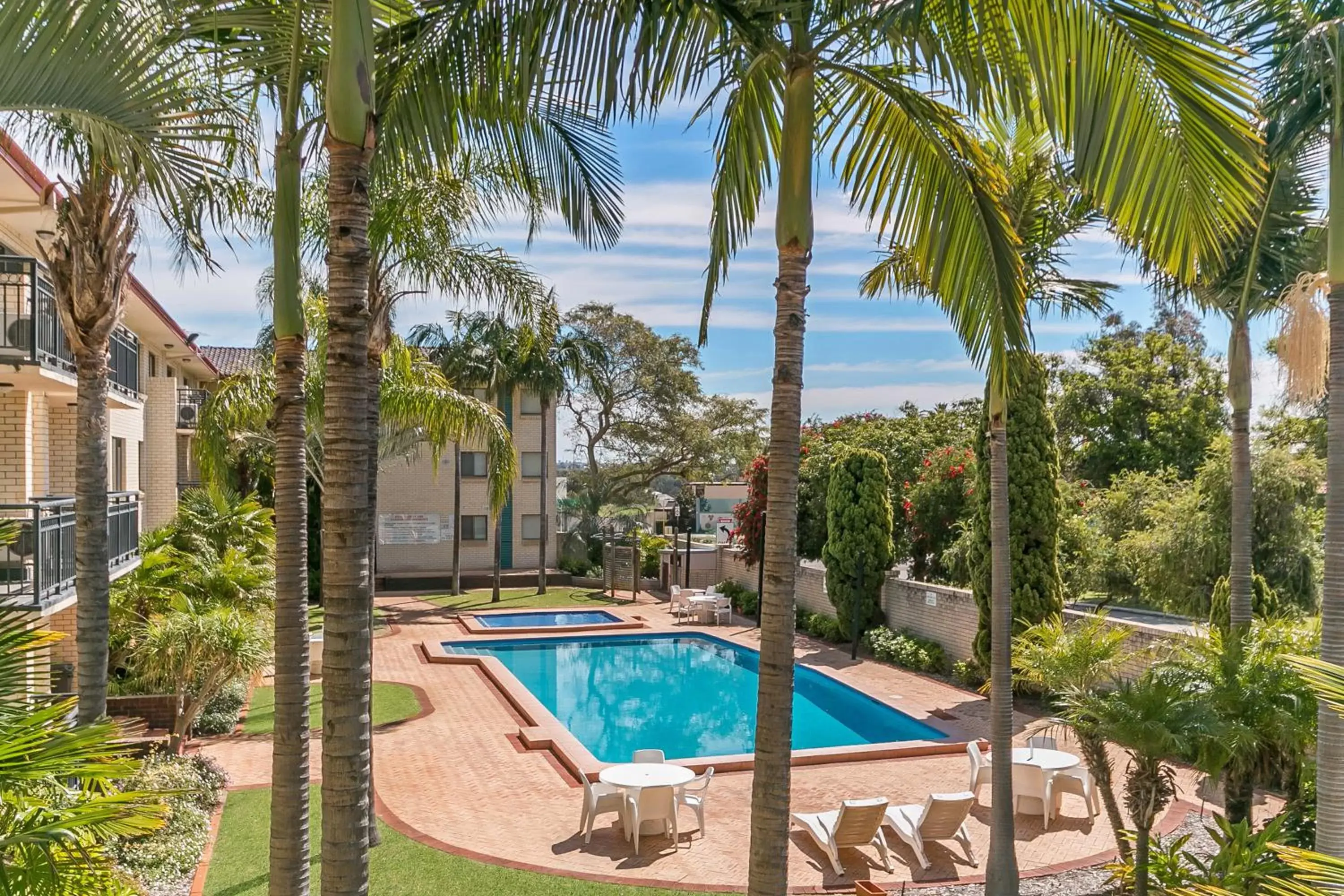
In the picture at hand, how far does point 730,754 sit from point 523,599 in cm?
1800

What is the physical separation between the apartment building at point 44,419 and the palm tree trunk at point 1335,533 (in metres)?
9.29

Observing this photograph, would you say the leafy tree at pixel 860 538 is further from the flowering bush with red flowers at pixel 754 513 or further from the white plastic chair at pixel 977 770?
the white plastic chair at pixel 977 770

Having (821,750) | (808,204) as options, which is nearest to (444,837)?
(821,750)

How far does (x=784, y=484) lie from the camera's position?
584 centimetres

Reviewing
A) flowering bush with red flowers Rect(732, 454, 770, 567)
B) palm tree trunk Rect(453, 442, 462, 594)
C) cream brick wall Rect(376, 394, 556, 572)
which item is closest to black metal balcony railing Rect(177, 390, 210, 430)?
palm tree trunk Rect(453, 442, 462, 594)

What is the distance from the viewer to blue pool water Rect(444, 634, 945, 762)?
1797 centimetres

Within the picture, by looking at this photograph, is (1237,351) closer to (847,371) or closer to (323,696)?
(323,696)

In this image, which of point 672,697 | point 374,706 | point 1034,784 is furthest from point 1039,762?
point 374,706

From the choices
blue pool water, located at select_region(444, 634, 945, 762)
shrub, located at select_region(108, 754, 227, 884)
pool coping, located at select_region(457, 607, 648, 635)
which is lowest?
blue pool water, located at select_region(444, 634, 945, 762)

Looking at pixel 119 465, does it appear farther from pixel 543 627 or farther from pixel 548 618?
pixel 548 618

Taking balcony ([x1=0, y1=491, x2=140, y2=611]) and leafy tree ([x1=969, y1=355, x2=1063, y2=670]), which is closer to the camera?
balcony ([x1=0, y1=491, x2=140, y2=611])

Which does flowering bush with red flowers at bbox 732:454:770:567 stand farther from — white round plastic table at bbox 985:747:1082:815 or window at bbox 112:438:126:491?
window at bbox 112:438:126:491

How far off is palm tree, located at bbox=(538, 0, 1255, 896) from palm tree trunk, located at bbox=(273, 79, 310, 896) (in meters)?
2.07

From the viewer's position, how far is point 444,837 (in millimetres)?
11445
